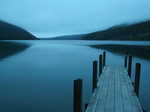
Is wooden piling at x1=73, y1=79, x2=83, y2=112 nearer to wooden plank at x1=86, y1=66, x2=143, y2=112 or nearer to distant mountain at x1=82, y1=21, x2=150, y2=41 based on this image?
wooden plank at x1=86, y1=66, x2=143, y2=112

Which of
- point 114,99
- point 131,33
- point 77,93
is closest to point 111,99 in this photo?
point 114,99

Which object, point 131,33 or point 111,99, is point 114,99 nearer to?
point 111,99

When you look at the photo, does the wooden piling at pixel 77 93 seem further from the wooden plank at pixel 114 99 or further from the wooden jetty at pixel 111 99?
the wooden plank at pixel 114 99

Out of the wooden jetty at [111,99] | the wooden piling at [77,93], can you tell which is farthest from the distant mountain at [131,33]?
the wooden piling at [77,93]

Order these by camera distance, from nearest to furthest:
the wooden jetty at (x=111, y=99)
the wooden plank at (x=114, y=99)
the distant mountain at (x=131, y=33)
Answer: the wooden jetty at (x=111, y=99)
the wooden plank at (x=114, y=99)
the distant mountain at (x=131, y=33)

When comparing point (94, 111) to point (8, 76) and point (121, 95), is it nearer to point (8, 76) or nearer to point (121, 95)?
point (121, 95)

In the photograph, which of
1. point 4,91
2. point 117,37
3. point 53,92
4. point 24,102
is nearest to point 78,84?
point 24,102

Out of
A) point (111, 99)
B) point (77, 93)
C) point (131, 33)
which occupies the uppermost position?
point (131, 33)

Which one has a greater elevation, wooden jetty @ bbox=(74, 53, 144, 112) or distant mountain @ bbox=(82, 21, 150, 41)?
distant mountain @ bbox=(82, 21, 150, 41)

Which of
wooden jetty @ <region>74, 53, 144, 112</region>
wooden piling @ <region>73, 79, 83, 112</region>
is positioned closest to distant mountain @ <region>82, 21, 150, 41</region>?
wooden jetty @ <region>74, 53, 144, 112</region>

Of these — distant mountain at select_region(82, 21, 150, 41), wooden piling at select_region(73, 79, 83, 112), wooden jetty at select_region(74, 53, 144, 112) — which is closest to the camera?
wooden piling at select_region(73, 79, 83, 112)

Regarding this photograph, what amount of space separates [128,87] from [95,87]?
5.67 ft

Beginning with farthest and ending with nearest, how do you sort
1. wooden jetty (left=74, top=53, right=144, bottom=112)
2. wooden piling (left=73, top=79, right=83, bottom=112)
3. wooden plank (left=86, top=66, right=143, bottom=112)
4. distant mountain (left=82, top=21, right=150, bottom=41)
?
distant mountain (left=82, top=21, right=150, bottom=41)
wooden plank (left=86, top=66, right=143, bottom=112)
wooden jetty (left=74, top=53, right=144, bottom=112)
wooden piling (left=73, top=79, right=83, bottom=112)

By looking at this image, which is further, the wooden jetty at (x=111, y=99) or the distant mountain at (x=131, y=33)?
the distant mountain at (x=131, y=33)
